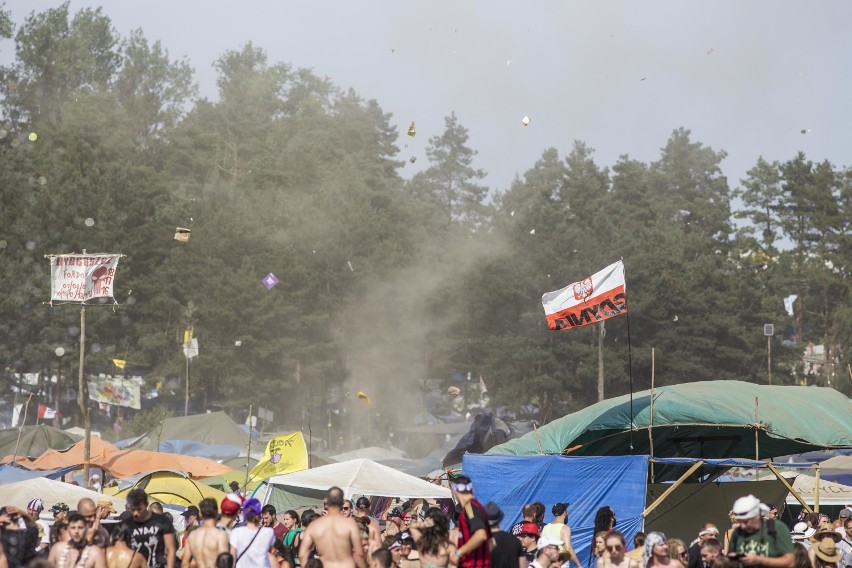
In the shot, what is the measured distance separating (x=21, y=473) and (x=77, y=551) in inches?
835

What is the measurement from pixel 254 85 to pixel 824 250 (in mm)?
47794

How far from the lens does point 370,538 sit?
14.4 m

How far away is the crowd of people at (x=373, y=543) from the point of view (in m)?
9.32

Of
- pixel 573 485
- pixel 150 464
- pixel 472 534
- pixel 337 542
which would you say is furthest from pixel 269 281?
pixel 472 534

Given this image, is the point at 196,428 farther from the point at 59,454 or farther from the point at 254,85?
the point at 254,85

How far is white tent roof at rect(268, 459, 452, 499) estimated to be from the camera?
22.9 meters

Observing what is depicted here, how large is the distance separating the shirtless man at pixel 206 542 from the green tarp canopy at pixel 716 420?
10.1 m

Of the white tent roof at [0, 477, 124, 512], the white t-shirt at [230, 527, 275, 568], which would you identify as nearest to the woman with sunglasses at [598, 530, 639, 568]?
the white t-shirt at [230, 527, 275, 568]

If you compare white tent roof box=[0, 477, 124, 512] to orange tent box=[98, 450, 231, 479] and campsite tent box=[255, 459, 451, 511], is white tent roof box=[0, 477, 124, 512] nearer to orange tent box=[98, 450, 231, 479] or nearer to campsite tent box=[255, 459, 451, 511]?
campsite tent box=[255, 459, 451, 511]

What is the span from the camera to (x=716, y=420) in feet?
65.5

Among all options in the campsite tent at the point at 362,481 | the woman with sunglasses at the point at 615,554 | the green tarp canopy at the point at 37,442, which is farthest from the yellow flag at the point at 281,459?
the green tarp canopy at the point at 37,442

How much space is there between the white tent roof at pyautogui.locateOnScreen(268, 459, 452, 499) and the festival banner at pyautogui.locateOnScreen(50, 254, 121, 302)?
10.6 m

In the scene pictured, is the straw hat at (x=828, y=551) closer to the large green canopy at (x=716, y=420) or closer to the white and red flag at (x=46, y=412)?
the large green canopy at (x=716, y=420)

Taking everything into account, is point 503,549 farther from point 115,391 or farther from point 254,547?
point 115,391
